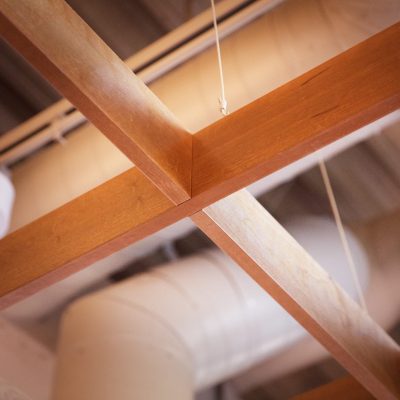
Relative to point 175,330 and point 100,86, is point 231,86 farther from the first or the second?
point 175,330

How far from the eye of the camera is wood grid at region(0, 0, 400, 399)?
1.24 metres

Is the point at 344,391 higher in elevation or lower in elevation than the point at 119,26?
lower

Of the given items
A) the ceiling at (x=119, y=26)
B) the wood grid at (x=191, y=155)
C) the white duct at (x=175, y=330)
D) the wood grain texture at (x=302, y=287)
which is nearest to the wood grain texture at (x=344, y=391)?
the white duct at (x=175, y=330)

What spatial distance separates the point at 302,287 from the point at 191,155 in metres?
0.40

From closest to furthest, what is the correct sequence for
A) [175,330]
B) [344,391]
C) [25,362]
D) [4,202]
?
[4,202]
[175,330]
[344,391]
[25,362]

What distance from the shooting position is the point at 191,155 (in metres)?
1.45

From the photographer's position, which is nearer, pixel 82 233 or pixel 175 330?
pixel 82 233

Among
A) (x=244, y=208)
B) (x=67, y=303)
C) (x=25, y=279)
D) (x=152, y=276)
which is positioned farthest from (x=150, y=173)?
(x=67, y=303)

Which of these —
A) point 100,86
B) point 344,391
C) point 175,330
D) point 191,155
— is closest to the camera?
point 100,86

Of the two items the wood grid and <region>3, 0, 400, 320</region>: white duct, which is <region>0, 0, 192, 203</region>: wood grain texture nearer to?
the wood grid

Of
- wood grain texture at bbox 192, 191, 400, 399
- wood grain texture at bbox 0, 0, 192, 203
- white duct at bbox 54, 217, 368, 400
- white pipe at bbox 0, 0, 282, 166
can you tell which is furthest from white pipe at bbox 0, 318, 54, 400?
wood grain texture at bbox 0, 0, 192, 203

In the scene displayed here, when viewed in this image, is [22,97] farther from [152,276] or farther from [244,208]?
[244,208]

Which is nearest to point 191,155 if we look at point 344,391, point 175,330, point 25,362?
point 175,330

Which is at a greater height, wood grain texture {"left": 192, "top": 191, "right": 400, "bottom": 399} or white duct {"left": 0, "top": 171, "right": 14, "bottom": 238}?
white duct {"left": 0, "top": 171, "right": 14, "bottom": 238}
